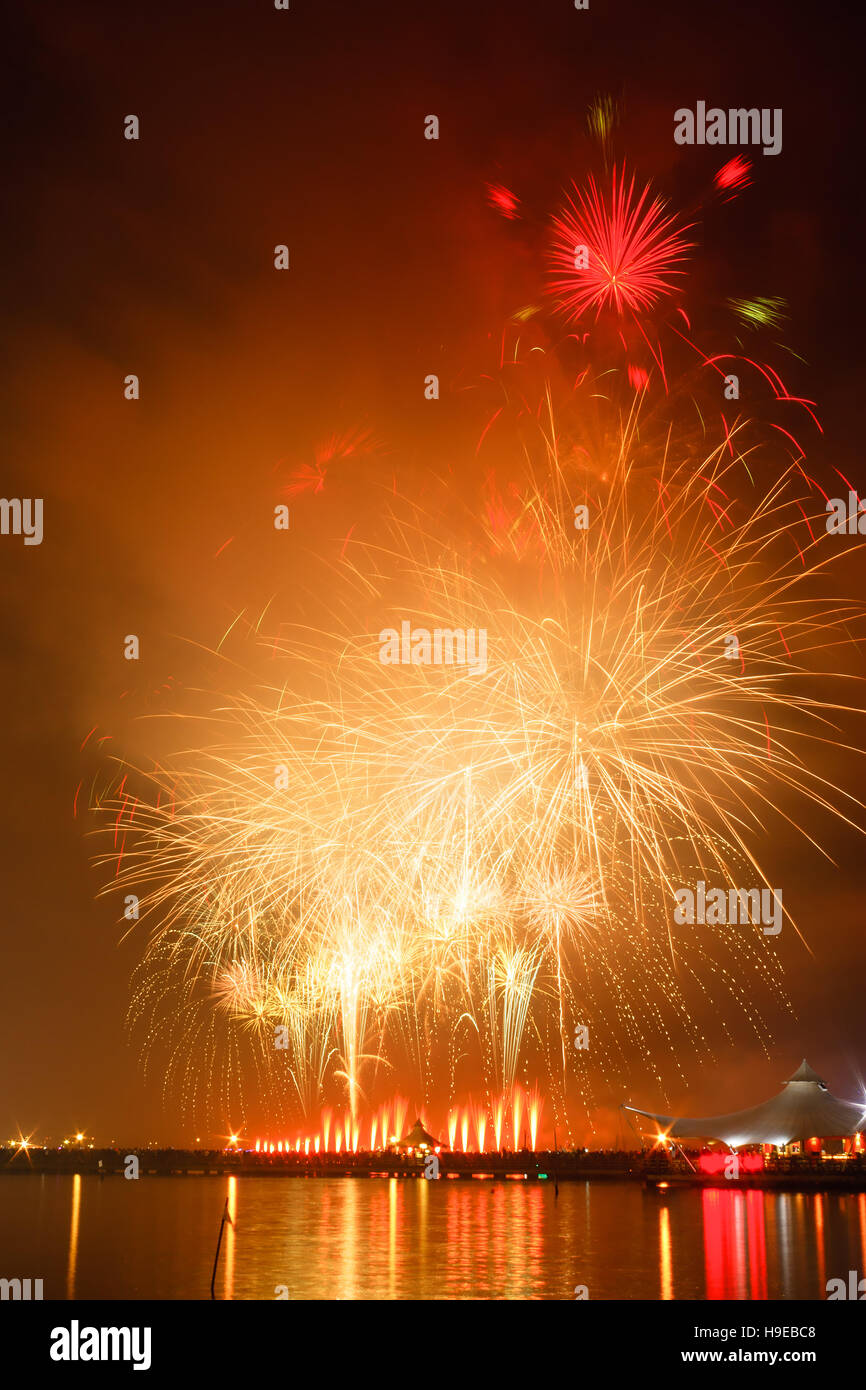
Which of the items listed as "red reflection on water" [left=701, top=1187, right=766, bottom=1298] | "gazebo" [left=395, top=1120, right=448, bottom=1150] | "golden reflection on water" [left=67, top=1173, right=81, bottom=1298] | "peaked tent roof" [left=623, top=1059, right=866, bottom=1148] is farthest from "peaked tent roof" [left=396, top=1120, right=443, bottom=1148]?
"red reflection on water" [left=701, top=1187, right=766, bottom=1298]

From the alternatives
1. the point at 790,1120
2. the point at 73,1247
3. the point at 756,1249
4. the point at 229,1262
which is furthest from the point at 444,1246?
the point at 790,1120

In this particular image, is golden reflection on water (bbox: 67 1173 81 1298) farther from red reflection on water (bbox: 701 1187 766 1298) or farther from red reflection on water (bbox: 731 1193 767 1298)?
red reflection on water (bbox: 731 1193 767 1298)

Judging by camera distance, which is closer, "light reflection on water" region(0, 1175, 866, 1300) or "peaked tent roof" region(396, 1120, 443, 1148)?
"light reflection on water" region(0, 1175, 866, 1300)

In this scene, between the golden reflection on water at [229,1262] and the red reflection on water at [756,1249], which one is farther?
the red reflection on water at [756,1249]

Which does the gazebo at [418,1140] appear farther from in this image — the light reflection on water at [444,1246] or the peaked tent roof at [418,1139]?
the light reflection on water at [444,1246]

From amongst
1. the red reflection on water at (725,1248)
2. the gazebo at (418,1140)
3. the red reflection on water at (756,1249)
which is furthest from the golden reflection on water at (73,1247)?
the gazebo at (418,1140)
